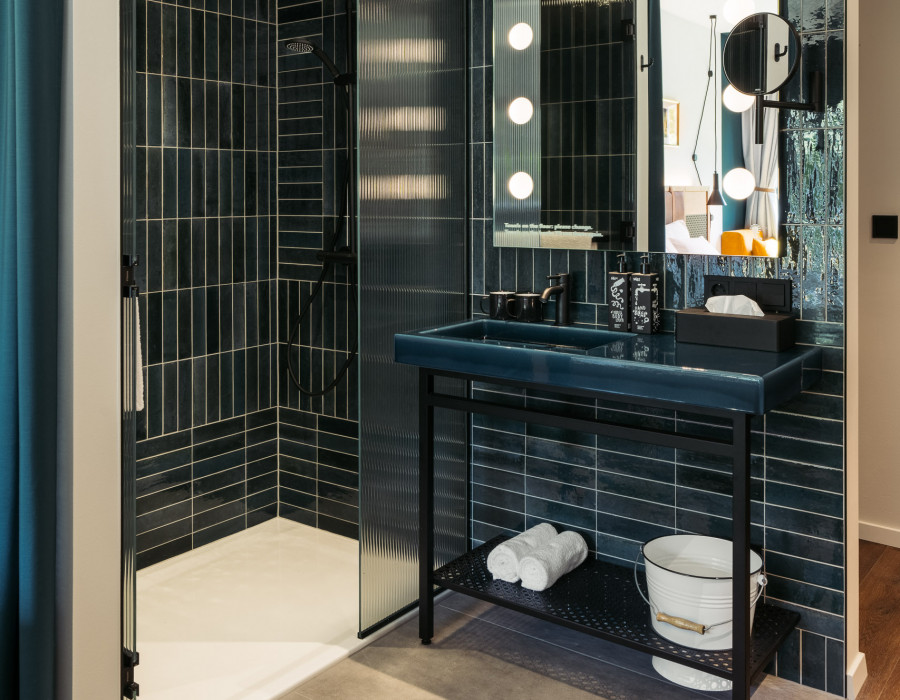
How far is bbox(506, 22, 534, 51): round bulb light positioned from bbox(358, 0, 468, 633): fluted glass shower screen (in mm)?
200

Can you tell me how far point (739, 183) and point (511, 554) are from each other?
134 cm

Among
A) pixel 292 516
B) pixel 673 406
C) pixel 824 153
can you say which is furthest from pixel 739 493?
pixel 292 516

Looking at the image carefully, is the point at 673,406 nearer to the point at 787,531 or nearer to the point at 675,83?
the point at 787,531

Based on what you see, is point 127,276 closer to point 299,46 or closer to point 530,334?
point 530,334

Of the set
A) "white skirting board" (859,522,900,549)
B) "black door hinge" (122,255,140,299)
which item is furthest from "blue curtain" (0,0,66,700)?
"white skirting board" (859,522,900,549)

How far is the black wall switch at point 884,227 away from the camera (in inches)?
134

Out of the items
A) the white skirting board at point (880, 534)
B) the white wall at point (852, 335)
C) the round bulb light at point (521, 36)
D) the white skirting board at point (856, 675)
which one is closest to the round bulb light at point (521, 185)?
the round bulb light at point (521, 36)

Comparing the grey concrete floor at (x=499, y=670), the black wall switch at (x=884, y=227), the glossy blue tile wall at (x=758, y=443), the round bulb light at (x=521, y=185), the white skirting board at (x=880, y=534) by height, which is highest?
the round bulb light at (x=521, y=185)

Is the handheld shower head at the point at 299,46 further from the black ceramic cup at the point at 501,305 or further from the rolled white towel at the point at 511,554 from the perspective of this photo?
the rolled white towel at the point at 511,554

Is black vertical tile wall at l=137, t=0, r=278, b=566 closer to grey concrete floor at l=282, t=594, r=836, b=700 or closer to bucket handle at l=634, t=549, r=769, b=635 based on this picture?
grey concrete floor at l=282, t=594, r=836, b=700

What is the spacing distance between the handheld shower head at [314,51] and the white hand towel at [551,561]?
6.34ft

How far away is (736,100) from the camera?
251 cm

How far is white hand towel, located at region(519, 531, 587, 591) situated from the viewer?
8.84 feet

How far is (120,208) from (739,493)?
1624 millimetres
